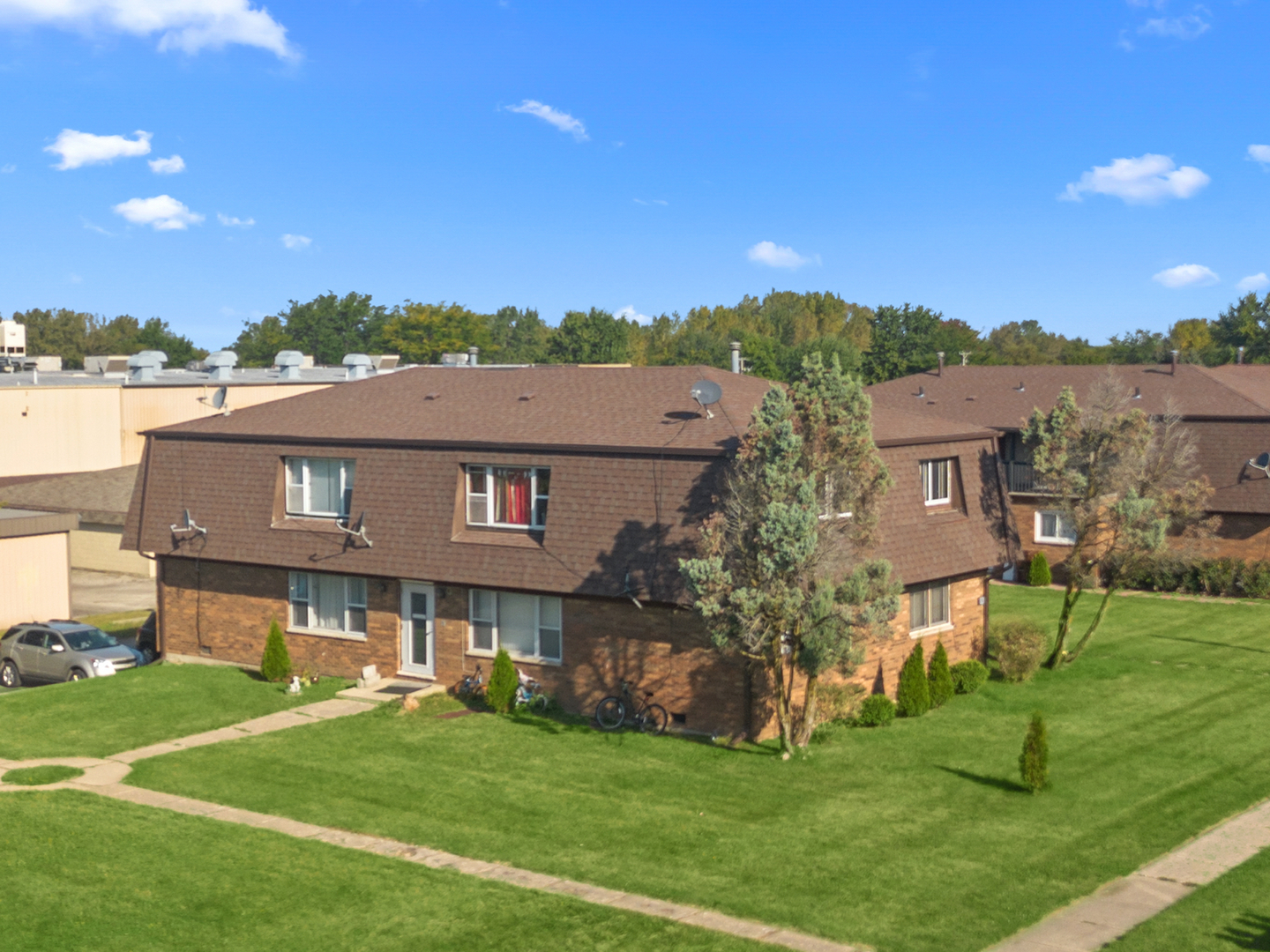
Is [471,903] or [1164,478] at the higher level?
[1164,478]

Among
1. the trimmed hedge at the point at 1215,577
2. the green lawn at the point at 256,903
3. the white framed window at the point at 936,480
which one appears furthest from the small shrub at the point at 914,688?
the trimmed hedge at the point at 1215,577

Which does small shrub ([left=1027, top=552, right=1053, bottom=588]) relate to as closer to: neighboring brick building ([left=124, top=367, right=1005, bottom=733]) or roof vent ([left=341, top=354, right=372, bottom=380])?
neighboring brick building ([left=124, top=367, right=1005, bottom=733])

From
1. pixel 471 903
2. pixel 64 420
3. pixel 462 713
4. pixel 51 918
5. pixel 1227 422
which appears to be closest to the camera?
pixel 51 918

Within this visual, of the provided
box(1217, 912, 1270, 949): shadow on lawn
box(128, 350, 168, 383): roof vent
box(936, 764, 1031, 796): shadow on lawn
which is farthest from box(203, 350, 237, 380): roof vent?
box(1217, 912, 1270, 949): shadow on lawn

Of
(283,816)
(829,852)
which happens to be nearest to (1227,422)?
(829,852)

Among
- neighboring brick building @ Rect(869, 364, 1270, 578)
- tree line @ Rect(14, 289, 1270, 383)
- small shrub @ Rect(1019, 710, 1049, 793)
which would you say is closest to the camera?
small shrub @ Rect(1019, 710, 1049, 793)

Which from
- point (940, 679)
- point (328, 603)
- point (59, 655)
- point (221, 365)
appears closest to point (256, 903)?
point (328, 603)

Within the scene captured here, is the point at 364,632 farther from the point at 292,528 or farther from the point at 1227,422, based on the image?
the point at 1227,422

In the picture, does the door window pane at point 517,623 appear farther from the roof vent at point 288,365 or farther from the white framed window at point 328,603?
the roof vent at point 288,365
